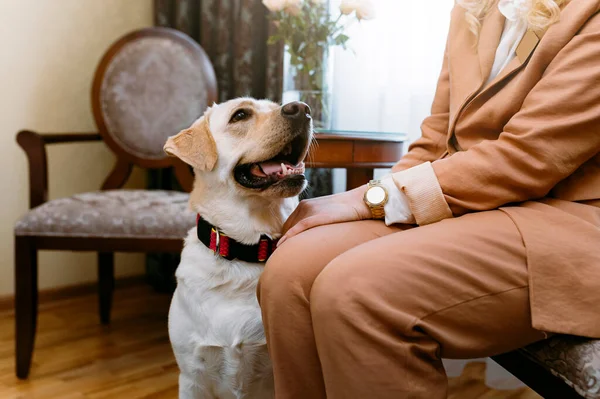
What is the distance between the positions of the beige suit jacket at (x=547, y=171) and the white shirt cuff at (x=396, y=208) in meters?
0.02

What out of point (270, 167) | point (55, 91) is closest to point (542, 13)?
point (270, 167)

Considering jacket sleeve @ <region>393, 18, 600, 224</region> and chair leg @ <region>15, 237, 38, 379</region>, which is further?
chair leg @ <region>15, 237, 38, 379</region>

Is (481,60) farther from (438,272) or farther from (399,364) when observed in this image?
(399,364)

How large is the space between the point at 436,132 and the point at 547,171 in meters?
0.41

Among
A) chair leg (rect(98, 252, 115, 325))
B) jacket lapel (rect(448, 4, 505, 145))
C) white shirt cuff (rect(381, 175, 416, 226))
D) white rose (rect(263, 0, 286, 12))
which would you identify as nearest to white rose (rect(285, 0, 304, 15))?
white rose (rect(263, 0, 286, 12))

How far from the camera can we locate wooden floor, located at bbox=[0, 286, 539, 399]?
1.85 meters

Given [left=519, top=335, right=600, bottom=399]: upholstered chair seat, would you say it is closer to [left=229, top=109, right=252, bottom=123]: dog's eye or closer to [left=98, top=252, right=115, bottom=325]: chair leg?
[left=229, top=109, right=252, bottom=123]: dog's eye

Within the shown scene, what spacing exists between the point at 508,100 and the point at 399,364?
0.53 m

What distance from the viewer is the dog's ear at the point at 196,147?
1302 mm

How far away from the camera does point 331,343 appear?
2.95 feet

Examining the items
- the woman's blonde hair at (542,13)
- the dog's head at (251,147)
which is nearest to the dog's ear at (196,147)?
the dog's head at (251,147)

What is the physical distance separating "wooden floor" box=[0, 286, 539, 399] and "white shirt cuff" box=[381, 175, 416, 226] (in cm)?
95

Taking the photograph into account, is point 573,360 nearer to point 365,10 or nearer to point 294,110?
point 294,110

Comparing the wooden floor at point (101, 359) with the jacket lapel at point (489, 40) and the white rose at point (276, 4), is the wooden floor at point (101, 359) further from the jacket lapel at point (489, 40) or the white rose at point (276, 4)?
the white rose at point (276, 4)
